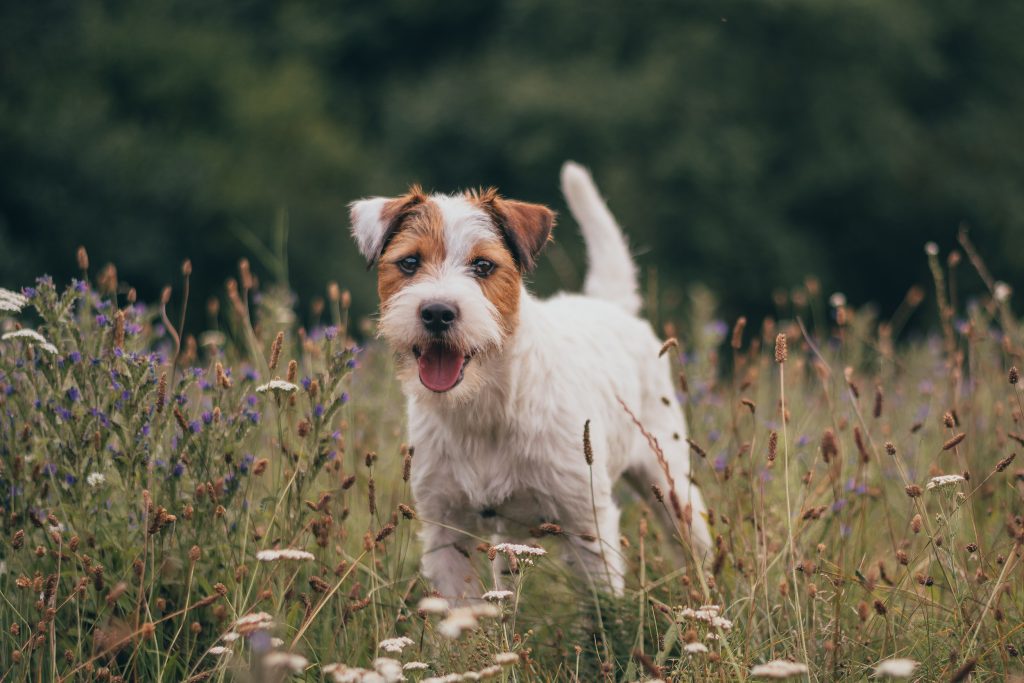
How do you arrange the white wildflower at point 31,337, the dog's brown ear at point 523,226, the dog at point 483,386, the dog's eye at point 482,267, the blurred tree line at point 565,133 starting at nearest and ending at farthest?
the white wildflower at point 31,337
the dog at point 483,386
the dog's eye at point 482,267
the dog's brown ear at point 523,226
the blurred tree line at point 565,133

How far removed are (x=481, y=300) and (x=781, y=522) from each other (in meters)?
1.44

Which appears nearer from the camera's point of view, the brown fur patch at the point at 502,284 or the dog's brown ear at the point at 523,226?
the brown fur patch at the point at 502,284

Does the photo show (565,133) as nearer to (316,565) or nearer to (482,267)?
(482,267)

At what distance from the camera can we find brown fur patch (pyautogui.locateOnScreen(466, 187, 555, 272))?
3.63m

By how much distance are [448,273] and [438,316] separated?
246 mm

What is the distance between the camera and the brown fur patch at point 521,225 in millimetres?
3631

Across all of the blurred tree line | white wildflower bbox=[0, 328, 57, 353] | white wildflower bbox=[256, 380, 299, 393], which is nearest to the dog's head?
white wildflower bbox=[256, 380, 299, 393]

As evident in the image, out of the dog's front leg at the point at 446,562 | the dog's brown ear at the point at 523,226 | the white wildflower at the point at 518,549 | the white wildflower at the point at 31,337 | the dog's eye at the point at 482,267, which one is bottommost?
the dog's front leg at the point at 446,562

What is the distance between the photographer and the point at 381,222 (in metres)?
3.71

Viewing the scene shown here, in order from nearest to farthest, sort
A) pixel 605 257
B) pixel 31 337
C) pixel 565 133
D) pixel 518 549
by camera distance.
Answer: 1. pixel 518 549
2. pixel 31 337
3. pixel 605 257
4. pixel 565 133

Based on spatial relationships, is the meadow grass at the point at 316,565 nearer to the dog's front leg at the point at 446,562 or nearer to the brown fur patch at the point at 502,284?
the dog's front leg at the point at 446,562

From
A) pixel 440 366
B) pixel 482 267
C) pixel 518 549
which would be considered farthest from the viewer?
pixel 482 267

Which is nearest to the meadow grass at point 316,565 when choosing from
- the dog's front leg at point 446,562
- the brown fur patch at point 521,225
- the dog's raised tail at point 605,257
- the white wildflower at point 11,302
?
the white wildflower at point 11,302

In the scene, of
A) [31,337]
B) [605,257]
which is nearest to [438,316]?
[31,337]
